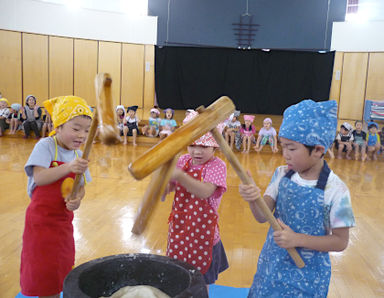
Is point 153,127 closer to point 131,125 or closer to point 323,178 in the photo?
point 131,125

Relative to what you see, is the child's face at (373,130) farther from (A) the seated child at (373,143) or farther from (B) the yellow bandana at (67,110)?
(B) the yellow bandana at (67,110)

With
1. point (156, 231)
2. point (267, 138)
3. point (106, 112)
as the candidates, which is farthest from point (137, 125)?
point (106, 112)

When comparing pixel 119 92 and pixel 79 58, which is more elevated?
pixel 79 58

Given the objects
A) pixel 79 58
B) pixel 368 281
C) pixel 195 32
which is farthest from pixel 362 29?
pixel 368 281

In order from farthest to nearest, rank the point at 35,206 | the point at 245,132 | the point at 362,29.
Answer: the point at 362,29 < the point at 245,132 < the point at 35,206

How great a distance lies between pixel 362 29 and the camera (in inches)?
438

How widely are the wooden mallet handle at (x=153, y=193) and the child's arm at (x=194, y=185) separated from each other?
1.66 ft

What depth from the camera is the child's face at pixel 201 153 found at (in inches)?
67.3

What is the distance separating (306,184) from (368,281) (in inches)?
64.1

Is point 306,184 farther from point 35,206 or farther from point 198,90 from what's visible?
point 198,90

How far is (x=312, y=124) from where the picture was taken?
4.06ft

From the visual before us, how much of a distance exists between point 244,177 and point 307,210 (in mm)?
338

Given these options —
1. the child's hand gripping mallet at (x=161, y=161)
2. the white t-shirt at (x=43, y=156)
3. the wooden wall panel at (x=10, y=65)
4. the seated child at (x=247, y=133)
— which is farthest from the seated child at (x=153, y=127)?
the child's hand gripping mallet at (x=161, y=161)

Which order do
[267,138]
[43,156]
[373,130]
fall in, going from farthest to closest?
[267,138]
[373,130]
[43,156]
